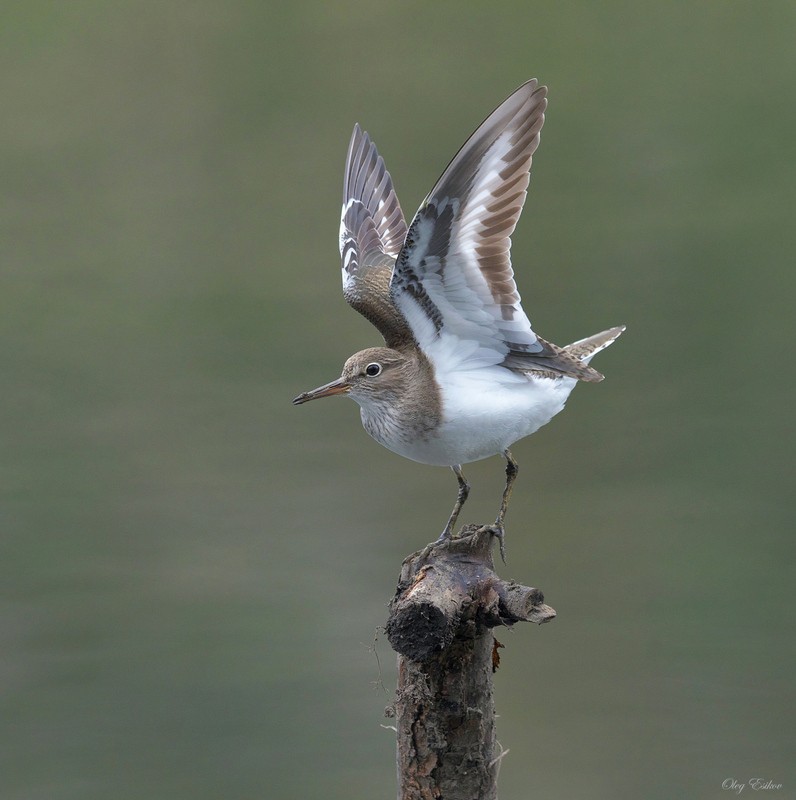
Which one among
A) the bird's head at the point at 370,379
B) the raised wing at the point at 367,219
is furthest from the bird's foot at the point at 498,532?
the raised wing at the point at 367,219

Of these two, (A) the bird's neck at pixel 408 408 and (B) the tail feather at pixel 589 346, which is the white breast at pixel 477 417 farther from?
(B) the tail feather at pixel 589 346

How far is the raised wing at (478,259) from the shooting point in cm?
286

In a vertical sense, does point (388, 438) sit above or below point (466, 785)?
above

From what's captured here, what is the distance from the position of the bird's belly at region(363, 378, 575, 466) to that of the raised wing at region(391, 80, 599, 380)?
82 mm

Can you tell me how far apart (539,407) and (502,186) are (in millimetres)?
651

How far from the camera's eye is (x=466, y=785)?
2.73 metres

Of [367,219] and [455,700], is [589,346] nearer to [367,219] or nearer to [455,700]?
[367,219]

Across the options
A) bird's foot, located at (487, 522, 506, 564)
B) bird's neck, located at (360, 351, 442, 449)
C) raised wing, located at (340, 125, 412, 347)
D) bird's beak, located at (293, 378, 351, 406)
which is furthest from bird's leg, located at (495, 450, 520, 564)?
raised wing, located at (340, 125, 412, 347)

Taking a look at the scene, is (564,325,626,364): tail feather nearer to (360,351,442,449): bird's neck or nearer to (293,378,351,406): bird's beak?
(360,351,442,449): bird's neck

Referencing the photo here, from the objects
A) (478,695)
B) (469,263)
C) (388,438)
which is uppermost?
(469,263)

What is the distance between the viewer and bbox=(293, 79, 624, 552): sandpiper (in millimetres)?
2898

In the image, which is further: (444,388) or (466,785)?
(444,388)

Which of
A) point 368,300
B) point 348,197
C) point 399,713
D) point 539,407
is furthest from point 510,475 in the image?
point 348,197

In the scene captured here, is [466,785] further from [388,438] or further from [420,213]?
[420,213]
